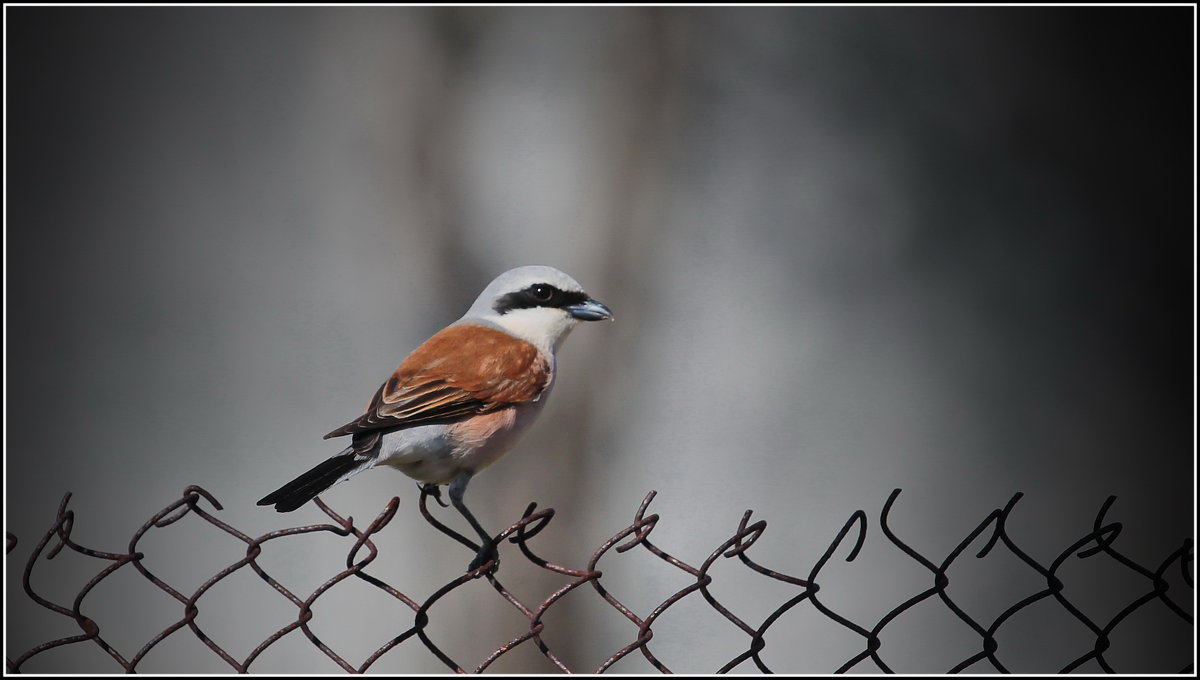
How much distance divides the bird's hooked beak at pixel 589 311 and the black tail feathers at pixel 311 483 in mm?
618

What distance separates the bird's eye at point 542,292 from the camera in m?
2.11

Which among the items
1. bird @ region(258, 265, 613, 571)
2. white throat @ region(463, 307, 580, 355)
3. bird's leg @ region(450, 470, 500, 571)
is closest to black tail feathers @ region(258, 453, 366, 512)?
bird @ region(258, 265, 613, 571)

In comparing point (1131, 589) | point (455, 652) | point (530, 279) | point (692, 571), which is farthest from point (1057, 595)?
point (1131, 589)

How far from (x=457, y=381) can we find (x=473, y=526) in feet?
1.22

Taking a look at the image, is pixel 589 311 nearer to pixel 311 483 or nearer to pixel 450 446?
pixel 450 446

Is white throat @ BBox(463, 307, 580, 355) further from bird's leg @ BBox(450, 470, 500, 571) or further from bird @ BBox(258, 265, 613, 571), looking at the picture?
bird's leg @ BBox(450, 470, 500, 571)

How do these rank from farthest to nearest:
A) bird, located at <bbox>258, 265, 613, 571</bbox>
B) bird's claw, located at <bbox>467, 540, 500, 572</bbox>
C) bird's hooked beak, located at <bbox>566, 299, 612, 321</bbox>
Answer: bird's hooked beak, located at <bbox>566, 299, 612, 321</bbox>, bird, located at <bbox>258, 265, 613, 571</bbox>, bird's claw, located at <bbox>467, 540, 500, 572</bbox>

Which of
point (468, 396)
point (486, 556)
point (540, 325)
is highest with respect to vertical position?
point (540, 325)

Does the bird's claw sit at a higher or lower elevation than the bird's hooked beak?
lower

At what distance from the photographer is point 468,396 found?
1886 millimetres

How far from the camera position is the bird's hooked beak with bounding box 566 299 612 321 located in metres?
2.07

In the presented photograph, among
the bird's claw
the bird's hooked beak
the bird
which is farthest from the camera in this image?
the bird's hooked beak

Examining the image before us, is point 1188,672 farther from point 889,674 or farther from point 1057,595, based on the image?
point 889,674

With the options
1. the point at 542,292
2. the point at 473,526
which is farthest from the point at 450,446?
the point at 542,292
